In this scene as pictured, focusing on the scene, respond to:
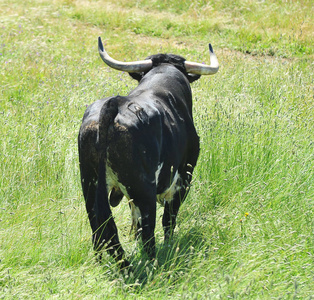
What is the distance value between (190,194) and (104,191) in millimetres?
1637

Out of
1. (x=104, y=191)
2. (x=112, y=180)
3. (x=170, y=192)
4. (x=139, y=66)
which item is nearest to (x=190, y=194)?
(x=170, y=192)

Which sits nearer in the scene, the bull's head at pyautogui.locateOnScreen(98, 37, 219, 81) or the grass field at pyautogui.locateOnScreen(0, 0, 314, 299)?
the grass field at pyautogui.locateOnScreen(0, 0, 314, 299)

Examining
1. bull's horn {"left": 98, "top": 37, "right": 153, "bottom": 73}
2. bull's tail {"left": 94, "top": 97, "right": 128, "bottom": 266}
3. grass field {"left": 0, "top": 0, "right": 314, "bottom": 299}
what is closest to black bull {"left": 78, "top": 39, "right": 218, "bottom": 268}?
bull's tail {"left": 94, "top": 97, "right": 128, "bottom": 266}

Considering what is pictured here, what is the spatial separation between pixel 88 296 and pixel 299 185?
97.8 inches

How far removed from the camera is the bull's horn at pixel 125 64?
15.0 ft

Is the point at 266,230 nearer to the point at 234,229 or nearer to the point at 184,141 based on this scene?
the point at 234,229

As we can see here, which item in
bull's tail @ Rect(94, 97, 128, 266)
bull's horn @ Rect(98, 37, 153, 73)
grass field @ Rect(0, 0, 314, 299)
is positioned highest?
bull's horn @ Rect(98, 37, 153, 73)

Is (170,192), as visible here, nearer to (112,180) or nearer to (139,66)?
(112,180)

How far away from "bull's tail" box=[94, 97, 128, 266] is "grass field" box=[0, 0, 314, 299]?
6.9 inches

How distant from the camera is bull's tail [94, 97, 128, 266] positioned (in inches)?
143

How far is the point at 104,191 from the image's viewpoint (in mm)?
3668

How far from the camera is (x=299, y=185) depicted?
487 centimetres

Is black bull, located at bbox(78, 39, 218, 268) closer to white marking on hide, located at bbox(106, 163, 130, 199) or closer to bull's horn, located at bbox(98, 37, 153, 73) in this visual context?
white marking on hide, located at bbox(106, 163, 130, 199)

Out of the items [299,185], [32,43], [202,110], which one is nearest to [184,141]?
[299,185]
